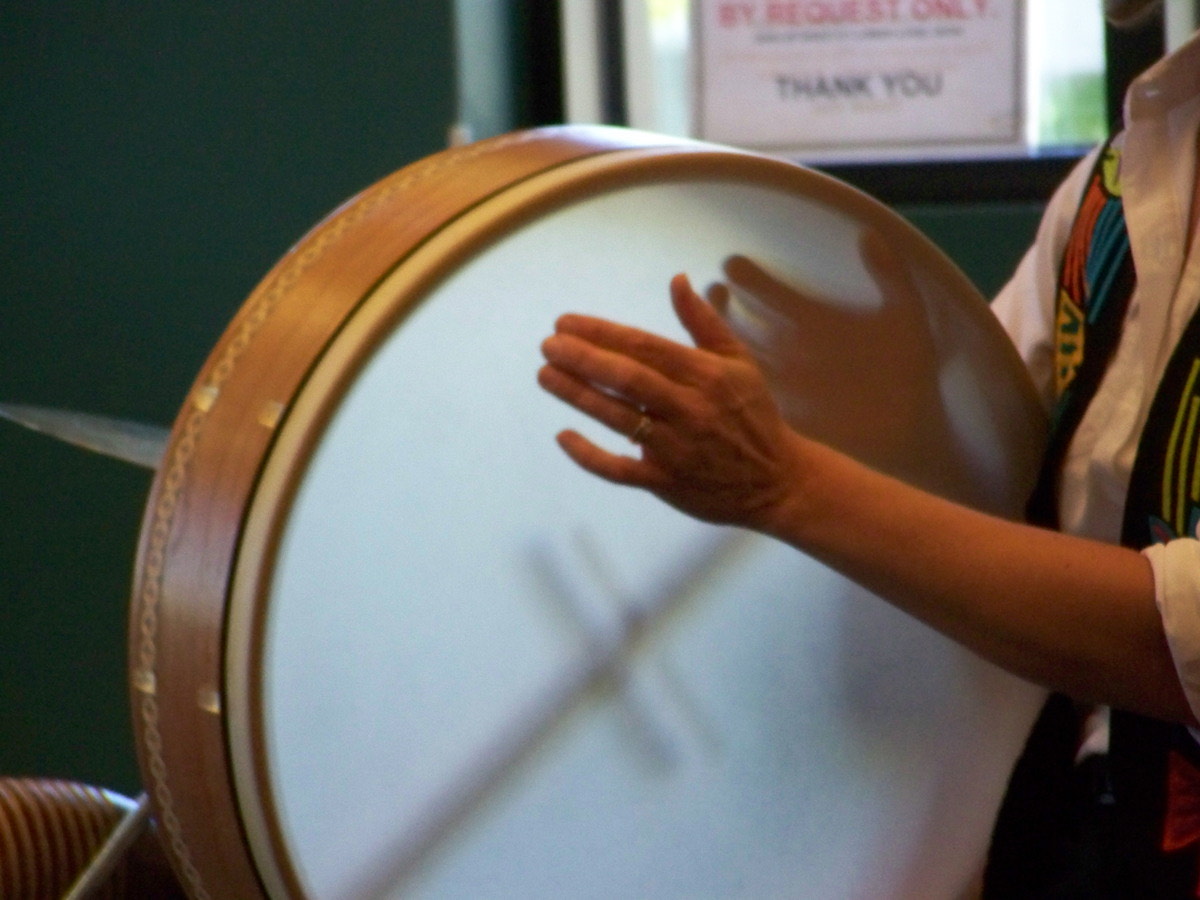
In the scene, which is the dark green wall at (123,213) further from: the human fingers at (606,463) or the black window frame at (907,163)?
the human fingers at (606,463)

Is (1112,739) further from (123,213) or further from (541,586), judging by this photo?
(123,213)

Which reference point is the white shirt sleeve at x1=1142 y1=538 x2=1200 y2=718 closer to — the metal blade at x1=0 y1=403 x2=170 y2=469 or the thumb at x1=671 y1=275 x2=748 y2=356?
the thumb at x1=671 y1=275 x2=748 y2=356

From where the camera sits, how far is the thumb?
2.03ft

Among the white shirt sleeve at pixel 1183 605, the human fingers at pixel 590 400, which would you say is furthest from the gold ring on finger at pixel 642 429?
the white shirt sleeve at pixel 1183 605

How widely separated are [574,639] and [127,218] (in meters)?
1.06

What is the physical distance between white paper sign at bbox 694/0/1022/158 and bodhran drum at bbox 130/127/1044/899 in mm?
785

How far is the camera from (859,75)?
1.54 meters

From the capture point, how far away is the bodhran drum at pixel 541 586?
0.57 m

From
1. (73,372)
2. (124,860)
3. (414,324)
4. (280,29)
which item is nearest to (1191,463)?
(414,324)

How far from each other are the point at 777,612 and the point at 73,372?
110cm

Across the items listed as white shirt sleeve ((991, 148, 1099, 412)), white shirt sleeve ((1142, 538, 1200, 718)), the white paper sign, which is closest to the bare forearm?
white shirt sleeve ((1142, 538, 1200, 718))

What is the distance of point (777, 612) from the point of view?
2.57 feet

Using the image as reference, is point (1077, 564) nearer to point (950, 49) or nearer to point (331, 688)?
point (331, 688)

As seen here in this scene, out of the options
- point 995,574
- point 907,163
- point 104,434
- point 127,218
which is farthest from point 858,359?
point 127,218
